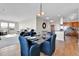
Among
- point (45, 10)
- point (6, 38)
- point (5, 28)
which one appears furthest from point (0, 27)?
point (45, 10)

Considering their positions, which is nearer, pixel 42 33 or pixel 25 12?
pixel 25 12

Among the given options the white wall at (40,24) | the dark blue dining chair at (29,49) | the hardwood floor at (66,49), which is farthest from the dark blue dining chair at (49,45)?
the dark blue dining chair at (29,49)

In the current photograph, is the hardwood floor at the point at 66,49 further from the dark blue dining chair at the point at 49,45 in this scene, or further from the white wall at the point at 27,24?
the white wall at the point at 27,24

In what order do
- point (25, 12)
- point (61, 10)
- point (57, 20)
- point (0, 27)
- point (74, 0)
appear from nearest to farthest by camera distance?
point (74, 0) < point (0, 27) < point (25, 12) < point (57, 20) < point (61, 10)

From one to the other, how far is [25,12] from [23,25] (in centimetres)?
29

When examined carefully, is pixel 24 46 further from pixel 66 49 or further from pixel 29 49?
pixel 66 49

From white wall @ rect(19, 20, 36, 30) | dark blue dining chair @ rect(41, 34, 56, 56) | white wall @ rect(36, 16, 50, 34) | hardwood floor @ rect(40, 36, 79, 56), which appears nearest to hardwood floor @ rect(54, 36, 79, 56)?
hardwood floor @ rect(40, 36, 79, 56)

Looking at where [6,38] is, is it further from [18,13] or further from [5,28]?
[18,13]

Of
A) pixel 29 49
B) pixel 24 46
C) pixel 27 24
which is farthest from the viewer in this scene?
pixel 27 24

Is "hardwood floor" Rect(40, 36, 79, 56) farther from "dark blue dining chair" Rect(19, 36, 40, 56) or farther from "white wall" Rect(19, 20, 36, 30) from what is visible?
"white wall" Rect(19, 20, 36, 30)

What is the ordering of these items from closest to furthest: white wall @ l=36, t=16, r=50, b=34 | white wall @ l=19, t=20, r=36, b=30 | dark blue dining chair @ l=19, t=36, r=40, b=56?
dark blue dining chair @ l=19, t=36, r=40, b=56 < white wall @ l=19, t=20, r=36, b=30 < white wall @ l=36, t=16, r=50, b=34

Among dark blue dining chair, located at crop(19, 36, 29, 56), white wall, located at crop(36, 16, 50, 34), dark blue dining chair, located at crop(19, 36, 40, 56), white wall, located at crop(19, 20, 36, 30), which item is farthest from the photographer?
white wall, located at crop(36, 16, 50, 34)

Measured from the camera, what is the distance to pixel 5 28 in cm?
252

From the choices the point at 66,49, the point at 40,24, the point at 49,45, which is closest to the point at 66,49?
the point at 66,49
